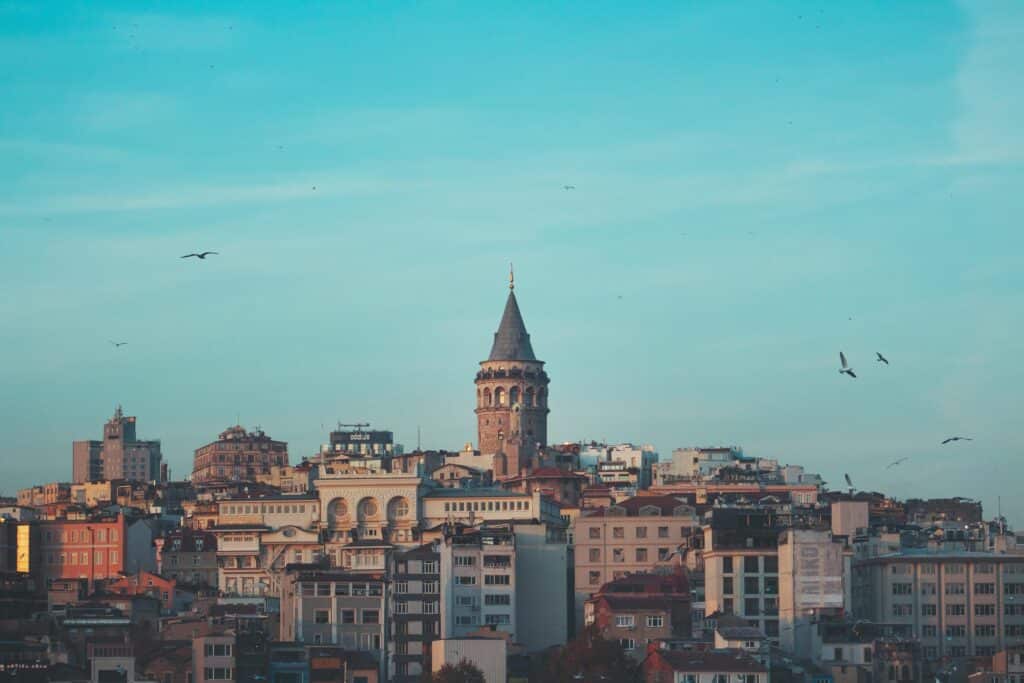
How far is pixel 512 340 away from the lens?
185625mm

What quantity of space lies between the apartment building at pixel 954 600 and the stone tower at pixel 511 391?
233ft

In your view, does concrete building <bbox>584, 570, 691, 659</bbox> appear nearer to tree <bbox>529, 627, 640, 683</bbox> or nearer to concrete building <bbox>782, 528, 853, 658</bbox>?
tree <bbox>529, 627, 640, 683</bbox>

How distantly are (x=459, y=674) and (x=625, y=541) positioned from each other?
25.0 metres

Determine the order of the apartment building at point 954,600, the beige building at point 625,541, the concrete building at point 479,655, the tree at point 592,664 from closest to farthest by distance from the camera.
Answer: the tree at point 592,664 → the concrete building at point 479,655 → the apartment building at point 954,600 → the beige building at point 625,541

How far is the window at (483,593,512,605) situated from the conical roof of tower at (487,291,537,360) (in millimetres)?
74705

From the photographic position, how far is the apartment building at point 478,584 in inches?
4296

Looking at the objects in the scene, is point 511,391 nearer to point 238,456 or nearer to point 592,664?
point 238,456

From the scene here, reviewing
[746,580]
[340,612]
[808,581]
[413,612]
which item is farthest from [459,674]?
[746,580]

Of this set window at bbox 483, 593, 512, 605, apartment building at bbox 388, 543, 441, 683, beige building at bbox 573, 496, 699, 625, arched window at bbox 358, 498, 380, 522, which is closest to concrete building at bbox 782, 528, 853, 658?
window at bbox 483, 593, 512, 605

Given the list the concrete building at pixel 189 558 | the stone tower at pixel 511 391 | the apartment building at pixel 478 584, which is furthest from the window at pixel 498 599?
the stone tower at pixel 511 391

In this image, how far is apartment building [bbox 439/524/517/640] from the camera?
358 ft

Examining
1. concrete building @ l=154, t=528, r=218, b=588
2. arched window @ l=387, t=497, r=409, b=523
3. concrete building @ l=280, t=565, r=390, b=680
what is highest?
arched window @ l=387, t=497, r=409, b=523

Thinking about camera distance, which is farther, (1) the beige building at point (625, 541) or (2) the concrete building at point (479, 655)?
(1) the beige building at point (625, 541)

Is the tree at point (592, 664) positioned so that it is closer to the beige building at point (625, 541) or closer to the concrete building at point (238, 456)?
the beige building at point (625, 541)
